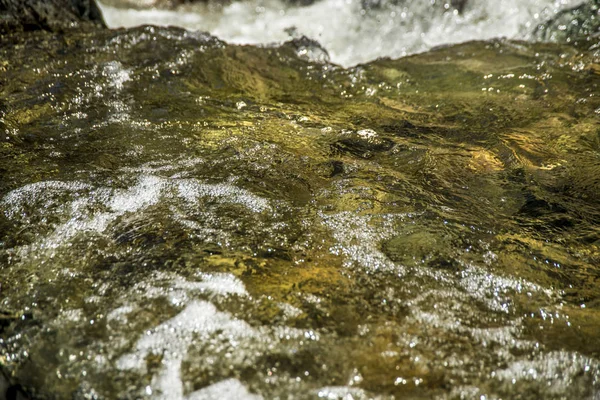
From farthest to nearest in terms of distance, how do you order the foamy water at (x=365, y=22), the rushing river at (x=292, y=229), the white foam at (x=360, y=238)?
the foamy water at (x=365, y=22) < the white foam at (x=360, y=238) < the rushing river at (x=292, y=229)

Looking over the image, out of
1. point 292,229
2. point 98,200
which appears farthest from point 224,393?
point 98,200

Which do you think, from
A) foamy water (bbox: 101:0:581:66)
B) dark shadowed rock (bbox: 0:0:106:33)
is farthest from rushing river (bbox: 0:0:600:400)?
foamy water (bbox: 101:0:581:66)

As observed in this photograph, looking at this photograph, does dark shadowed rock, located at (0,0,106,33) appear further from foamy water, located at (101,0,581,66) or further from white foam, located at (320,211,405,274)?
white foam, located at (320,211,405,274)

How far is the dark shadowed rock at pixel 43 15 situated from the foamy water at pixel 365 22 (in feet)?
5.87

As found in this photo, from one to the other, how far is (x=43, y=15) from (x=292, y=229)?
3.74m

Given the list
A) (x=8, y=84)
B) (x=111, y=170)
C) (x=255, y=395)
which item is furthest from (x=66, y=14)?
(x=255, y=395)

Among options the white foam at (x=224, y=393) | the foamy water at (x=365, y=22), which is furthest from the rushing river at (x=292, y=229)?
the foamy water at (x=365, y=22)

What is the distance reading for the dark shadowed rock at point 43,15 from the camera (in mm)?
4363

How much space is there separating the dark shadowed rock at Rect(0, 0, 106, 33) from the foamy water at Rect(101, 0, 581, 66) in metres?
1.79

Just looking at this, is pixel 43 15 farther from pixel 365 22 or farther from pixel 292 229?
pixel 292 229

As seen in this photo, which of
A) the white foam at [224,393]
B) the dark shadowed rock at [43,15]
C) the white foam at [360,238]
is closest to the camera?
the white foam at [224,393]

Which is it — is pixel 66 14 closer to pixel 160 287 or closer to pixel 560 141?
pixel 160 287

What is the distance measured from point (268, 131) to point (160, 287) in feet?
4.81

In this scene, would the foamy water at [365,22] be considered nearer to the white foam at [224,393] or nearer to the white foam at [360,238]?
the white foam at [360,238]
